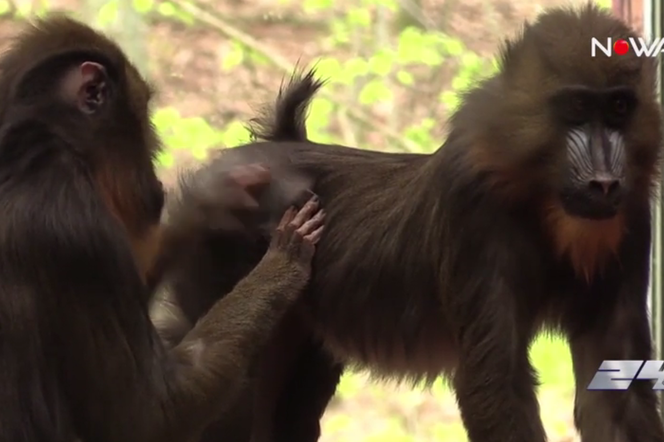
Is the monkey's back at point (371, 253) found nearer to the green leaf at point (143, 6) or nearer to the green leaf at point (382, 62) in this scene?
the green leaf at point (382, 62)

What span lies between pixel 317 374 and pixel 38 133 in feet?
3.41

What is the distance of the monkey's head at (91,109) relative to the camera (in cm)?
209

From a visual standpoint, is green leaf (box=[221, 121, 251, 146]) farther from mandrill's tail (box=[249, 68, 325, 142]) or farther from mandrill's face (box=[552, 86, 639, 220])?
mandrill's face (box=[552, 86, 639, 220])

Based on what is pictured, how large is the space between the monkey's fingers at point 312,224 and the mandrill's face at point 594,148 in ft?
2.01

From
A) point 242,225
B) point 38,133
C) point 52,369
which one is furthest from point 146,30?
point 52,369

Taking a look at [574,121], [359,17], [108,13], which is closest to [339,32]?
[359,17]

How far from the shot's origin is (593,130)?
2.12 m

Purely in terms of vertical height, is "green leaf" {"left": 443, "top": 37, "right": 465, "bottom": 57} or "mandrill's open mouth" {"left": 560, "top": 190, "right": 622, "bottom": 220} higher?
"green leaf" {"left": 443, "top": 37, "right": 465, "bottom": 57}

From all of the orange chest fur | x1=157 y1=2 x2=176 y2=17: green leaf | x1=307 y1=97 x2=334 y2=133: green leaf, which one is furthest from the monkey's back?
x1=157 y1=2 x2=176 y2=17: green leaf

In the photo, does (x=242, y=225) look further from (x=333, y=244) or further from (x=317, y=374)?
(x=317, y=374)

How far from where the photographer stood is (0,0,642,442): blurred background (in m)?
3.08

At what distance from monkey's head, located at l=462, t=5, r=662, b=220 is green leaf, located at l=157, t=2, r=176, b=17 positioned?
132 centimetres

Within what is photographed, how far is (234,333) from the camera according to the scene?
2.25 m
